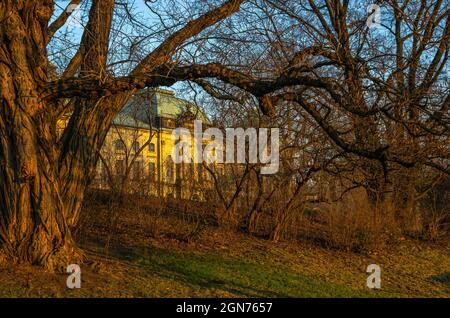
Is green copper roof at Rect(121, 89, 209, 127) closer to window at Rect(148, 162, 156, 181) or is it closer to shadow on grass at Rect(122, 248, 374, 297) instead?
window at Rect(148, 162, 156, 181)

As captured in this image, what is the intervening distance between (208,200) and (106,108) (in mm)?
4652

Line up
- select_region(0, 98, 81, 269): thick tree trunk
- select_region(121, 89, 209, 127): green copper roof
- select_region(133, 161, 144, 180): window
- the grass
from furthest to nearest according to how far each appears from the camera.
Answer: select_region(121, 89, 209, 127): green copper roof, select_region(133, 161, 144, 180): window, select_region(0, 98, 81, 269): thick tree trunk, the grass

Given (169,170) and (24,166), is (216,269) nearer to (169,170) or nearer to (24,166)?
(24,166)

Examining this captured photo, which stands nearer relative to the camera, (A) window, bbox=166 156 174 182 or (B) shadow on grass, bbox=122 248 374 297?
(B) shadow on grass, bbox=122 248 374 297

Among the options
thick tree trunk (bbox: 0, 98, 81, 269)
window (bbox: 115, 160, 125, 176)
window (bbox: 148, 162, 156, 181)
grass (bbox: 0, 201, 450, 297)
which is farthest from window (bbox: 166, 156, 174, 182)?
thick tree trunk (bbox: 0, 98, 81, 269)

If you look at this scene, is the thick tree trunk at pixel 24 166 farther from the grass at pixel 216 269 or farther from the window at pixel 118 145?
the window at pixel 118 145

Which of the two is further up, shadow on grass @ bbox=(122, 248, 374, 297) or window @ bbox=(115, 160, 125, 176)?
window @ bbox=(115, 160, 125, 176)

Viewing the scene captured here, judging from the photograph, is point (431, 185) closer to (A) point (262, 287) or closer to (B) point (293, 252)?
(B) point (293, 252)

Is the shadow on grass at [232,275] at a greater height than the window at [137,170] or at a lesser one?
lesser

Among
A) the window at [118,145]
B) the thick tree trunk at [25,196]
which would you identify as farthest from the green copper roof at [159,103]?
the thick tree trunk at [25,196]

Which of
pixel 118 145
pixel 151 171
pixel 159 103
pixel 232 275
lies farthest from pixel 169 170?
pixel 232 275

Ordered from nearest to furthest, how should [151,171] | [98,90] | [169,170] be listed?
[98,90]
[151,171]
[169,170]

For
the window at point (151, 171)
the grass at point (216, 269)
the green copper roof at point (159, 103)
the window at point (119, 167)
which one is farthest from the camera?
the green copper roof at point (159, 103)

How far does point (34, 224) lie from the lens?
838 cm
